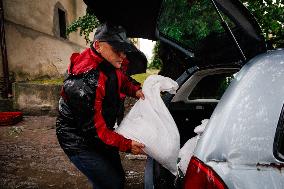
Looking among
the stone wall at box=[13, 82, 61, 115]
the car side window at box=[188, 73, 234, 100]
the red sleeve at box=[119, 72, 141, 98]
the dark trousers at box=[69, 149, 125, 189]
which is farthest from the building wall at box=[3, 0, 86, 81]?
the dark trousers at box=[69, 149, 125, 189]

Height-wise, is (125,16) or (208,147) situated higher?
(125,16)

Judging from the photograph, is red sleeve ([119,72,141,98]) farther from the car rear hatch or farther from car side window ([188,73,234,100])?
car side window ([188,73,234,100])

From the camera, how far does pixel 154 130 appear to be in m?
2.13

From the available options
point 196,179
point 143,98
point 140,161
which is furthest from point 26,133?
point 196,179

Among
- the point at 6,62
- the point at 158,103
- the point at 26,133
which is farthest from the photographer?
the point at 6,62

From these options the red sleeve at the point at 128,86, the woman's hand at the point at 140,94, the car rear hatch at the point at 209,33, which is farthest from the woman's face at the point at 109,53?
the red sleeve at the point at 128,86

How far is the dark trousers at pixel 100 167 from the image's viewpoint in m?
2.30

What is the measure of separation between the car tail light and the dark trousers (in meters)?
0.96

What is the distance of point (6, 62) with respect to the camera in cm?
866

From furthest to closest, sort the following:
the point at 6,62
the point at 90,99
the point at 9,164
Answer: the point at 6,62 < the point at 9,164 < the point at 90,99

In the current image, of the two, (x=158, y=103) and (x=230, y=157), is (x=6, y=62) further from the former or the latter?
(x=230, y=157)

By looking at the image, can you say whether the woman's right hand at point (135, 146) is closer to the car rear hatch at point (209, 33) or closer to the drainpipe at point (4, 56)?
the car rear hatch at point (209, 33)

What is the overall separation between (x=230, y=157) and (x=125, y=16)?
57.6 inches

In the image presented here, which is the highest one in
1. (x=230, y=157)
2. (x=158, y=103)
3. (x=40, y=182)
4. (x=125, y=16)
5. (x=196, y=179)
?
(x=125, y=16)
